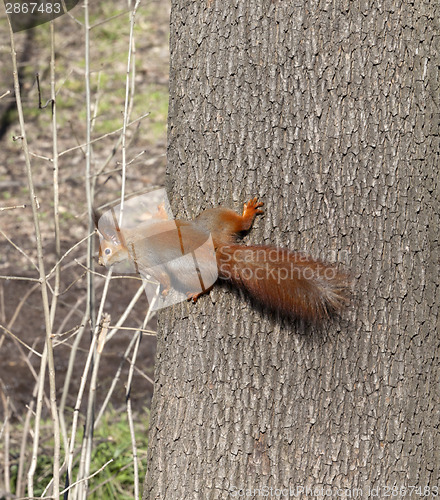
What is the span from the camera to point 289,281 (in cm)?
163

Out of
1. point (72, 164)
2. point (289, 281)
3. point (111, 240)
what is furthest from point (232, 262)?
point (72, 164)

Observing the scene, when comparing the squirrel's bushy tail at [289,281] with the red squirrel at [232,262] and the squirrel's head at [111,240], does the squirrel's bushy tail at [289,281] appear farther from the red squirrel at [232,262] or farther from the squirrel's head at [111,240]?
the squirrel's head at [111,240]

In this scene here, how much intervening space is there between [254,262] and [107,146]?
5.28 m

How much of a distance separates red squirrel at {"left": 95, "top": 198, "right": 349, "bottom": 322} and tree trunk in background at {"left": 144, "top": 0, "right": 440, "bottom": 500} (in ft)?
0.16

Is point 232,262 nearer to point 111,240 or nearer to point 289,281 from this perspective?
point 289,281

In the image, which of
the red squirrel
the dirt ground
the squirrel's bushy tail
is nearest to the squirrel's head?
the red squirrel

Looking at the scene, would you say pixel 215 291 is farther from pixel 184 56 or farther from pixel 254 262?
pixel 184 56

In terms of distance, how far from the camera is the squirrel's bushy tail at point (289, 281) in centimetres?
161

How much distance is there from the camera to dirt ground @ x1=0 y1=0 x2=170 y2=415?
4.22 m

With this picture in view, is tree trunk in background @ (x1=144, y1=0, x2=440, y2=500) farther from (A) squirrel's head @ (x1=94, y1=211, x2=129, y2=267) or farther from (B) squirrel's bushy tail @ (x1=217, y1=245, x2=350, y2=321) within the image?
(A) squirrel's head @ (x1=94, y1=211, x2=129, y2=267)

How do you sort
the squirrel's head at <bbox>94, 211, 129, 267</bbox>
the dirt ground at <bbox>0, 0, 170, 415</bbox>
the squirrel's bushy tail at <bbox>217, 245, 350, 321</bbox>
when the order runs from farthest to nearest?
1. the dirt ground at <bbox>0, 0, 170, 415</bbox>
2. the squirrel's head at <bbox>94, 211, 129, 267</bbox>
3. the squirrel's bushy tail at <bbox>217, 245, 350, 321</bbox>

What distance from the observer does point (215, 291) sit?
1770 millimetres

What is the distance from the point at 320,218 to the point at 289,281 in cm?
21

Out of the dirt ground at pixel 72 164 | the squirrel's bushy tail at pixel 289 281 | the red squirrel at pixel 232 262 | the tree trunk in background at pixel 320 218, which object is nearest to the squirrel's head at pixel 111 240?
the red squirrel at pixel 232 262
